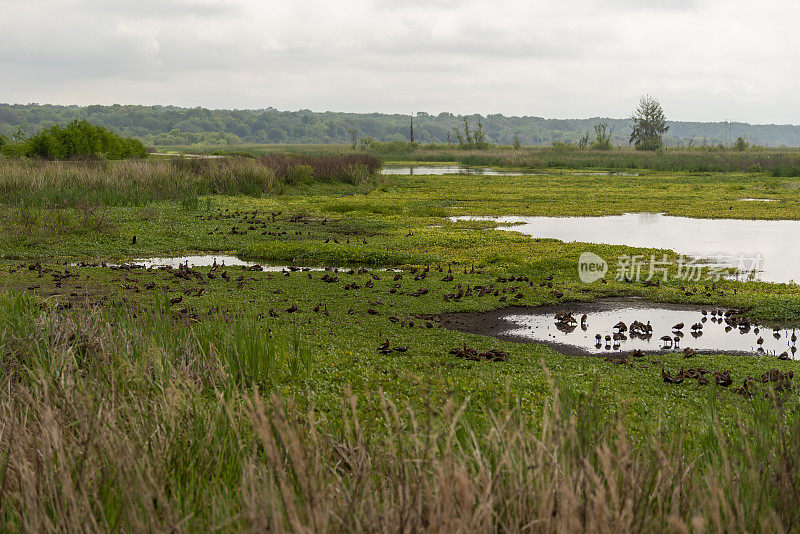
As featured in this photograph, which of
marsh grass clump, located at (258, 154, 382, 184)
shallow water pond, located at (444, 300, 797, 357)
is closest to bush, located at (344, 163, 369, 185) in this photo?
marsh grass clump, located at (258, 154, 382, 184)

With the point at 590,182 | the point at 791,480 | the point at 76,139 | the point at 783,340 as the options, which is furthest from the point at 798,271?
the point at 76,139

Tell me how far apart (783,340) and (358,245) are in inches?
395

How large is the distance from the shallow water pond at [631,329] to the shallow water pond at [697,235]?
377cm

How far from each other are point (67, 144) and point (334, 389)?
103 ft

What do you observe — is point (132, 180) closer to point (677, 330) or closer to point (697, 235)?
point (697, 235)

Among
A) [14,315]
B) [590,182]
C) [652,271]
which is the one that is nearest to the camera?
[14,315]

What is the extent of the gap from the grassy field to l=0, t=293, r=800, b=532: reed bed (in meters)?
0.03

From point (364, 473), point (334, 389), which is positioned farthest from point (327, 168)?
point (364, 473)

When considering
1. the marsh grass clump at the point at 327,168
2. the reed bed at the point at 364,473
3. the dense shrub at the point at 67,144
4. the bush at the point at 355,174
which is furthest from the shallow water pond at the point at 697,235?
the dense shrub at the point at 67,144

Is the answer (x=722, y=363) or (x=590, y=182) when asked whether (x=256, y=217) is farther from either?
(x=590, y=182)

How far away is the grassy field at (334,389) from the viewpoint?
2.91 meters

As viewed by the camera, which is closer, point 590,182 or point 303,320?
point 303,320

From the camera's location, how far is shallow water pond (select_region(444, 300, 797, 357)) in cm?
940

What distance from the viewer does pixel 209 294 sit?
37.1 feet
